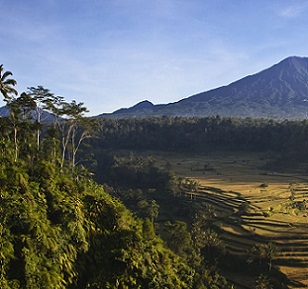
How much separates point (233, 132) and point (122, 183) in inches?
1343

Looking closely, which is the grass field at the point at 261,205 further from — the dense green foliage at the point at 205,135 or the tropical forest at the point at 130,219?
the dense green foliage at the point at 205,135

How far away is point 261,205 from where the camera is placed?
126 feet

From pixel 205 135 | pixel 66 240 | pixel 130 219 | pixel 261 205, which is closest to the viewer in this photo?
pixel 66 240

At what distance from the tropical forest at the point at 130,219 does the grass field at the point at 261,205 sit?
14 centimetres

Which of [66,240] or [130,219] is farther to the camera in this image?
[130,219]

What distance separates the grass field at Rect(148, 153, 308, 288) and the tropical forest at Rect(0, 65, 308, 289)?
139 millimetres

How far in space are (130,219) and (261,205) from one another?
23.2 m

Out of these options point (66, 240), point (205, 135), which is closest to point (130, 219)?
point (66, 240)

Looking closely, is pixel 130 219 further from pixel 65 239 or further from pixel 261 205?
pixel 261 205

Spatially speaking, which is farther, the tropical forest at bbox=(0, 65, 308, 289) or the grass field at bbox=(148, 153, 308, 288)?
the grass field at bbox=(148, 153, 308, 288)

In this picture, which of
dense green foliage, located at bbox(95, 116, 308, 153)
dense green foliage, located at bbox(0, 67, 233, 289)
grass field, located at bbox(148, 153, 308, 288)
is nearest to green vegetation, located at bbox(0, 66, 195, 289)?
dense green foliage, located at bbox(0, 67, 233, 289)

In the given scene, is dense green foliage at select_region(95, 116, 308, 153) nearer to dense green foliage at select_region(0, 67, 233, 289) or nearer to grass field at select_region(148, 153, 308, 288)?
grass field at select_region(148, 153, 308, 288)

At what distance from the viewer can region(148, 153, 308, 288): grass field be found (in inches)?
1108

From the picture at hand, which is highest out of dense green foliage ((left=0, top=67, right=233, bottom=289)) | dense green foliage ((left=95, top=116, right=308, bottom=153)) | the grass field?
dense green foliage ((left=95, top=116, right=308, bottom=153))
